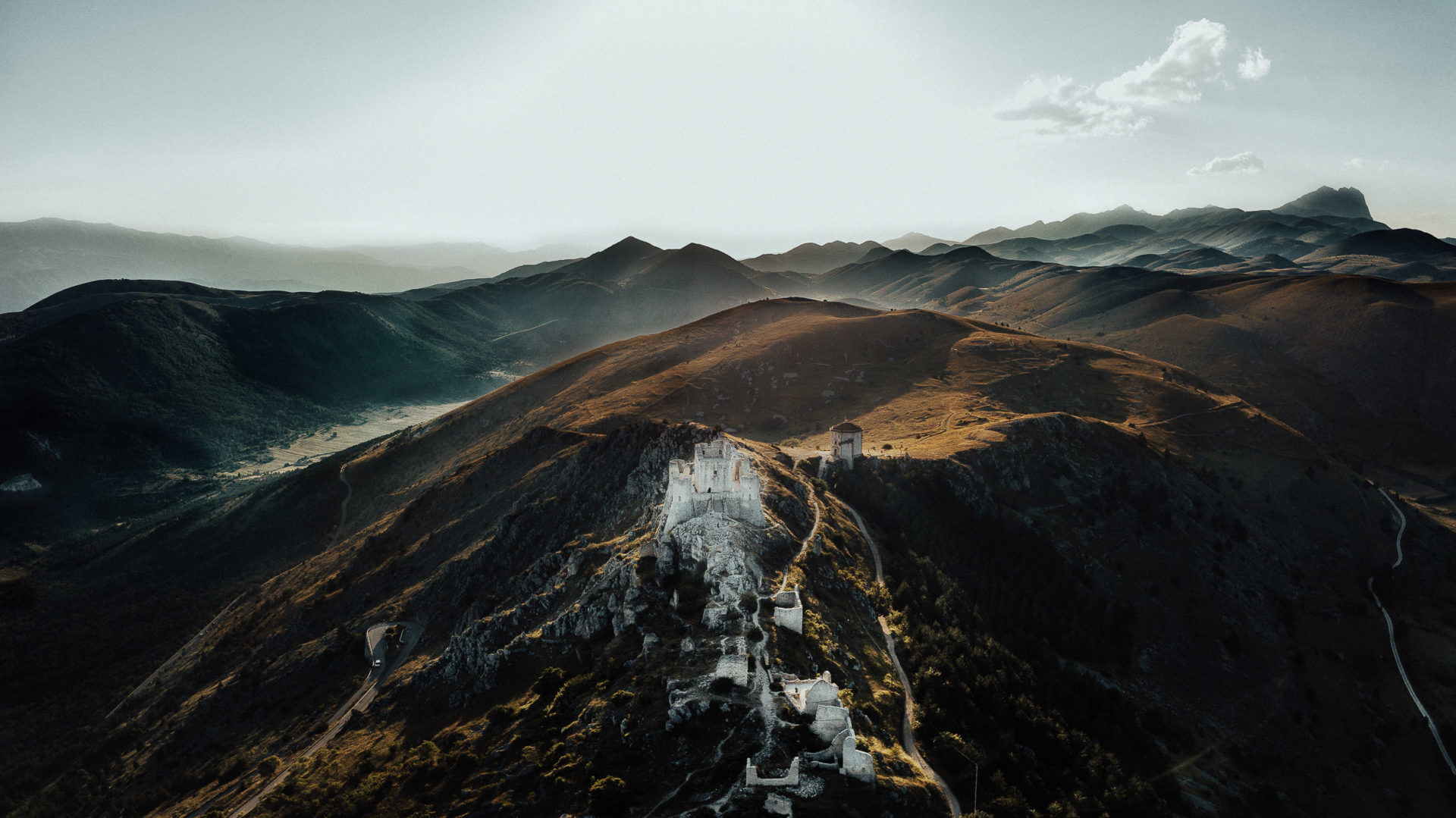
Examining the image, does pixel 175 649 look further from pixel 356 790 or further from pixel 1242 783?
pixel 1242 783

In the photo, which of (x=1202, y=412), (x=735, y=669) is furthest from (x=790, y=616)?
(x=1202, y=412)

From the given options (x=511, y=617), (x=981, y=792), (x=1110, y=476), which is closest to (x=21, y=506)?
(x=511, y=617)

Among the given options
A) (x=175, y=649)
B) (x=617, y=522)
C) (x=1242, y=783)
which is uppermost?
(x=617, y=522)

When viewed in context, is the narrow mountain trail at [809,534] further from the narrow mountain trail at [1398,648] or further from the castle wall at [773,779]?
the narrow mountain trail at [1398,648]

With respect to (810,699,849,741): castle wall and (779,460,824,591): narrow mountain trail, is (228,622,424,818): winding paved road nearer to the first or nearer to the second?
(779,460,824,591): narrow mountain trail

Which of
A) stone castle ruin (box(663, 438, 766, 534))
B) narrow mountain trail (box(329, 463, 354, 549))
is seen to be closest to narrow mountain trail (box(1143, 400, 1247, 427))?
stone castle ruin (box(663, 438, 766, 534))

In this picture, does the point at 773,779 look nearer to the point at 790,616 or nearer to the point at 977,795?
the point at 790,616

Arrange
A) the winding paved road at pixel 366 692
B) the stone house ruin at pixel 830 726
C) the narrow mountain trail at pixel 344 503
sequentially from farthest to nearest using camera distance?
the narrow mountain trail at pixel 344 503
the winding paved road at pixel 366 692
the stone house ruin at pixel 830 726

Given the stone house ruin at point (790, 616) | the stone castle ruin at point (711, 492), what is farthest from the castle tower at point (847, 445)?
the stone house ruin at point (790, 616)
